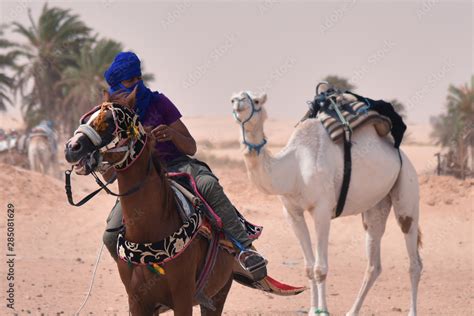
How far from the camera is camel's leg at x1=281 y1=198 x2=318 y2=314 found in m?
10.3

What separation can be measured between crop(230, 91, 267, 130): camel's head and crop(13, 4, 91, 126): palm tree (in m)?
33.9

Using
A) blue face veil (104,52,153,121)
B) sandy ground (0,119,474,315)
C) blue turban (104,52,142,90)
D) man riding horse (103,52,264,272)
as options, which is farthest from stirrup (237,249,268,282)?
sandy ground (0,119,474,315)

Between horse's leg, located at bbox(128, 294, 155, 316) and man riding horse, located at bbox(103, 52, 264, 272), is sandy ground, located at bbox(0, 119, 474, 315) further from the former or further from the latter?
horse's leg, located at bbox(128, 294, 155, 316)

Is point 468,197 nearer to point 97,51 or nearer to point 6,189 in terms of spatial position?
point 6,189

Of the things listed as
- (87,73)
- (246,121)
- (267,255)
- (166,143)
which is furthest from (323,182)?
(87,73)

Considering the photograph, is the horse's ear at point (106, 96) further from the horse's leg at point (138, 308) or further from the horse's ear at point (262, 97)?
the horse's ear at point (262, 97)

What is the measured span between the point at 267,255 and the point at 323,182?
622 centimetres

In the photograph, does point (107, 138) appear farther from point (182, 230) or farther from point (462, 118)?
point (462, 118)

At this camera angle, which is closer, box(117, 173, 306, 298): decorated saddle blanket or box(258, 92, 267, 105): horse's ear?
box(117, 173, 306, 298): decorated saddle blanket

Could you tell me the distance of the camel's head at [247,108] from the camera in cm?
988

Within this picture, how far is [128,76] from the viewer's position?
6199mm

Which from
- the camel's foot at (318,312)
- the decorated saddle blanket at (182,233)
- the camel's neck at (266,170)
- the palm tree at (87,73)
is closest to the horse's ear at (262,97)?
the camel's neck at (266,170)

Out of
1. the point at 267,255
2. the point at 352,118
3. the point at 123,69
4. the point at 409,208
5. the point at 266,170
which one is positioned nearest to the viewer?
the point at 123,69

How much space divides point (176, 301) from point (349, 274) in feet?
32.0
